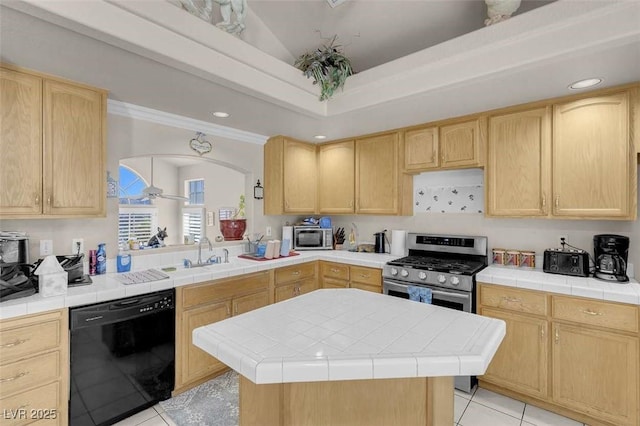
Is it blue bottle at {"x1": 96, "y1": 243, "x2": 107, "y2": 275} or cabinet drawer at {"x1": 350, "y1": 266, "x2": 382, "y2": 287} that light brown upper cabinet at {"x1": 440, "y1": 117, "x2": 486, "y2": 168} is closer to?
cabinet drawer at {"x1": 350, "y1": 266, "x2": 382, "y2": 287}

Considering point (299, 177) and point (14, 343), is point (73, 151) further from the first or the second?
point (299, 177)

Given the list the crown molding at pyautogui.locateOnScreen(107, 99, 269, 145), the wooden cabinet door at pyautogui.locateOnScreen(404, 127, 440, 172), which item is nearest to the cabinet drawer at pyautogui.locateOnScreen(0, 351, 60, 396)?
the crown molding at pyautogui.locateOnScreen(107, 99, 269, 145)

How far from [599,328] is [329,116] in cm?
258

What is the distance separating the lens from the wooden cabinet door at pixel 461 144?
2.80 m

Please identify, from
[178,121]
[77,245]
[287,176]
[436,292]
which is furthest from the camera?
[287,176]

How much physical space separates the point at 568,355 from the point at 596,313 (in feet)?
1.19

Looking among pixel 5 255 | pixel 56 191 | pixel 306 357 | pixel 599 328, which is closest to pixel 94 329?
pixel 5 255

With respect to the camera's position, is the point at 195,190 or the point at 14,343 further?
the point at 195,190

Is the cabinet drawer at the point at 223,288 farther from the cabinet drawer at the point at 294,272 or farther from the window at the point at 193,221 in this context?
the window at the point at 193,221

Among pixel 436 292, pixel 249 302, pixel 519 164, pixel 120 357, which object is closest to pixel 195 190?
pixel 249 302

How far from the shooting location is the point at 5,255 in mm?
1978

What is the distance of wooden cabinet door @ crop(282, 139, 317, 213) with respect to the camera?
369 cm

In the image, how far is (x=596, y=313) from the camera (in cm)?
207

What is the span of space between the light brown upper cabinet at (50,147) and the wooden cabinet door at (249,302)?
4.25 ft
